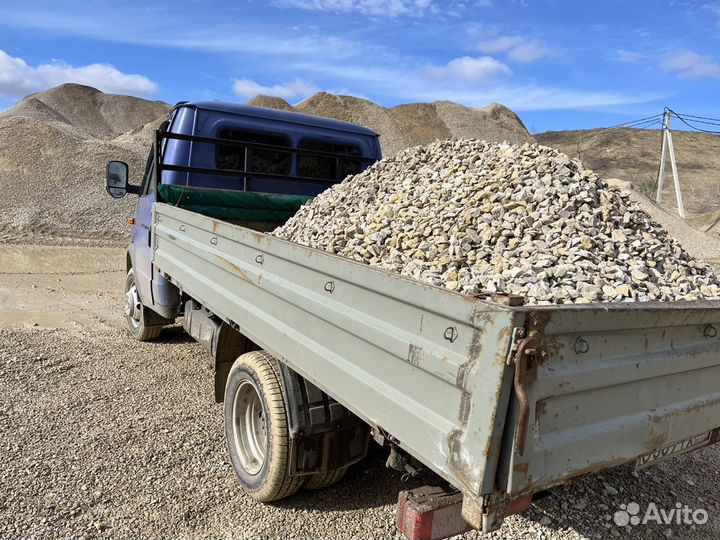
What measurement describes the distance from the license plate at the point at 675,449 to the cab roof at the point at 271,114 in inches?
162

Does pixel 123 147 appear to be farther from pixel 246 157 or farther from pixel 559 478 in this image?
pixel 559 478

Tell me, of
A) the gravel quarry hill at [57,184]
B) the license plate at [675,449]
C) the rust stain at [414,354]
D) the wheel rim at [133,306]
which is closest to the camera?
the rust stain at [414,354]

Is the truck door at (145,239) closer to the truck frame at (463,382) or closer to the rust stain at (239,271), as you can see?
the rust stain at (239,271)

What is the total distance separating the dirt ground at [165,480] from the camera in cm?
277

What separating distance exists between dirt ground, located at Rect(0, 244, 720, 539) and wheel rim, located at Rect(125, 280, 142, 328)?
64 centimetres

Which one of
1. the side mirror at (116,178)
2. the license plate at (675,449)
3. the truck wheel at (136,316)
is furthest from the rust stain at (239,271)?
the side mirror at (116,178)

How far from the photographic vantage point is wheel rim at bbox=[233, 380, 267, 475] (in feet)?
9.86

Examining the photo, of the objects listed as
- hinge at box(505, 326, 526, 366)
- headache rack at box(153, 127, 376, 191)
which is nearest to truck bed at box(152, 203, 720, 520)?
hinge at box(505, 326, 526, 366)

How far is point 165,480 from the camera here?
123 inches

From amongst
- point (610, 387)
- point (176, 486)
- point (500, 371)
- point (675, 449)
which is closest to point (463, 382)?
point (500, 371)

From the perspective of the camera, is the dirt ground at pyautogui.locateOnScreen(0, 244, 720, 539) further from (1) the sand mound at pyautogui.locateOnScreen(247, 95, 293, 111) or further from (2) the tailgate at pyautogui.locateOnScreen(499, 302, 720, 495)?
(1) the sand mound at pyautogui.locateOnScreen(247, 95, 293, 111)

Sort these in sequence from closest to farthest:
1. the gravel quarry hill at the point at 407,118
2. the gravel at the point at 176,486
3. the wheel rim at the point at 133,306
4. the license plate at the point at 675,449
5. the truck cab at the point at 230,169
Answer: the license plate at the point at 675,449 → the gravel at the point at 176,486 → the truck cab at the point at 230,169 → the wheel rim at the point at 133,306 → the gravel quarry hill at the point at 407,118

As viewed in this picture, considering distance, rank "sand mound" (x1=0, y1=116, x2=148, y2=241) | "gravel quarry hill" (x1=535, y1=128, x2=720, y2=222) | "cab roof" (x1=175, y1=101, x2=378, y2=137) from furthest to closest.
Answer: "gravel quarry hill" (x1=535, y1=128, x2=720, y2=222), "sand mound" (x1=0, y1=116, x2=148, y2=241), "cab roof" (x1=175, y1=101, x2=378, y2=137)

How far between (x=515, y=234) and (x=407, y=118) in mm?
36341
